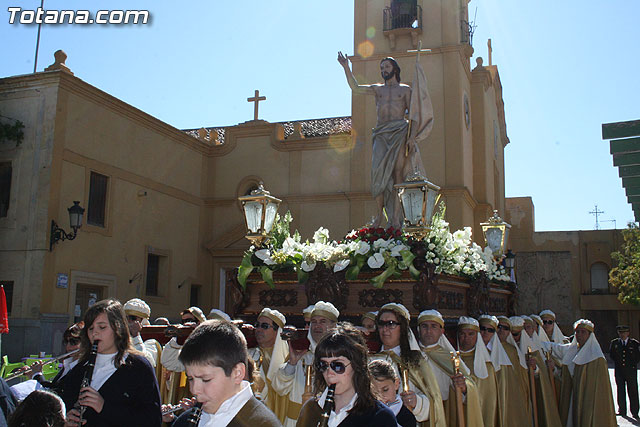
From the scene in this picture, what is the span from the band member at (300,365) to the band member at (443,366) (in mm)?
971

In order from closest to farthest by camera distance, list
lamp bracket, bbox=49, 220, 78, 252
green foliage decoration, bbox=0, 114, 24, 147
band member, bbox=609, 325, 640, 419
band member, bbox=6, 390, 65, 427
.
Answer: band member, bbox=6, 390, 65, 427 → band member, bbox=609, 325, 640, 419 → lamp bracket, bbox=49, 220, 78, 252 → green foliage decoration, bbox=0, 114, 24, 147

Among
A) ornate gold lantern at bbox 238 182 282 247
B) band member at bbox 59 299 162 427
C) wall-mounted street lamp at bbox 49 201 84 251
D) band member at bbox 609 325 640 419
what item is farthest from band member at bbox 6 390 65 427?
wall-mounted street lamp at bbox 49 201 84 251

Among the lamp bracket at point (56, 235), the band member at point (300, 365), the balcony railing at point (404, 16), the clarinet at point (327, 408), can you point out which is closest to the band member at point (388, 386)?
the clarinet at point (327, 408)

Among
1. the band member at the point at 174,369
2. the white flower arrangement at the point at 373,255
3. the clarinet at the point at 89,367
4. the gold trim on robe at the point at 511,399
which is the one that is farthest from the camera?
the gold trim on robe at the point at 511,399

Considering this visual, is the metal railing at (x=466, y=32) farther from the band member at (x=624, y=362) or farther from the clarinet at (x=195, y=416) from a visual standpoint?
the clarinet at (x=195, y=416)

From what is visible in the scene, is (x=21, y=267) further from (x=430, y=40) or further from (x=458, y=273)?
(x=430, y=40)

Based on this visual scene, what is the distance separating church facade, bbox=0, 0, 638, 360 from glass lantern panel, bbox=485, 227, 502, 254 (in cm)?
1087

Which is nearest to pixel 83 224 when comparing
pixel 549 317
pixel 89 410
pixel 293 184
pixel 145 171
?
A: pixel 145 171

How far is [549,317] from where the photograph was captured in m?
11.5

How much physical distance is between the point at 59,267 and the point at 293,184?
29.6 feet

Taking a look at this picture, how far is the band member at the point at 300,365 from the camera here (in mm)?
5941

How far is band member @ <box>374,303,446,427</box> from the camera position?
219 inches

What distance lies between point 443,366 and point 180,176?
1783 centimetres
